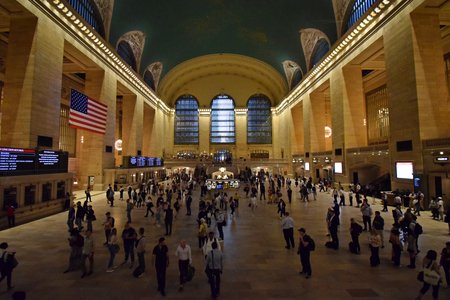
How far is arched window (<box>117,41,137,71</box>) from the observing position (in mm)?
26891

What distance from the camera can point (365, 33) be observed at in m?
18.2

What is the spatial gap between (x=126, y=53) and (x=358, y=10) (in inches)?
898

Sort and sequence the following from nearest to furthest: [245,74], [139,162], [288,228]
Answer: [288,228] → [139,162] → [245,74]

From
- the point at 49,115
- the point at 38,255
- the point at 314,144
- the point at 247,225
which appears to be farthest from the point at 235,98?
the point at 38,255

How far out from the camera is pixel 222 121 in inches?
1923

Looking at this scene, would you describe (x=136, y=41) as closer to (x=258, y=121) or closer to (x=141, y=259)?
(x=258, y=121)

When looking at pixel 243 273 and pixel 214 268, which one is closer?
pixel 214 268

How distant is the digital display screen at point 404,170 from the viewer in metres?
13.5

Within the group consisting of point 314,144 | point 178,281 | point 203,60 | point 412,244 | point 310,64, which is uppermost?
point 203,60

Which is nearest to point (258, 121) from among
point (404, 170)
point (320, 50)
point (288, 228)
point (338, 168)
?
point (320, 50)

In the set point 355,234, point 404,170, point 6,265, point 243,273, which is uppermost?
point 404,170

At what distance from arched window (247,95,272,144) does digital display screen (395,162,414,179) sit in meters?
34.2

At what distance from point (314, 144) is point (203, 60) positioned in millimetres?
21993

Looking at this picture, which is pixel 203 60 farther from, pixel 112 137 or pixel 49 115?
pixel 49 115
